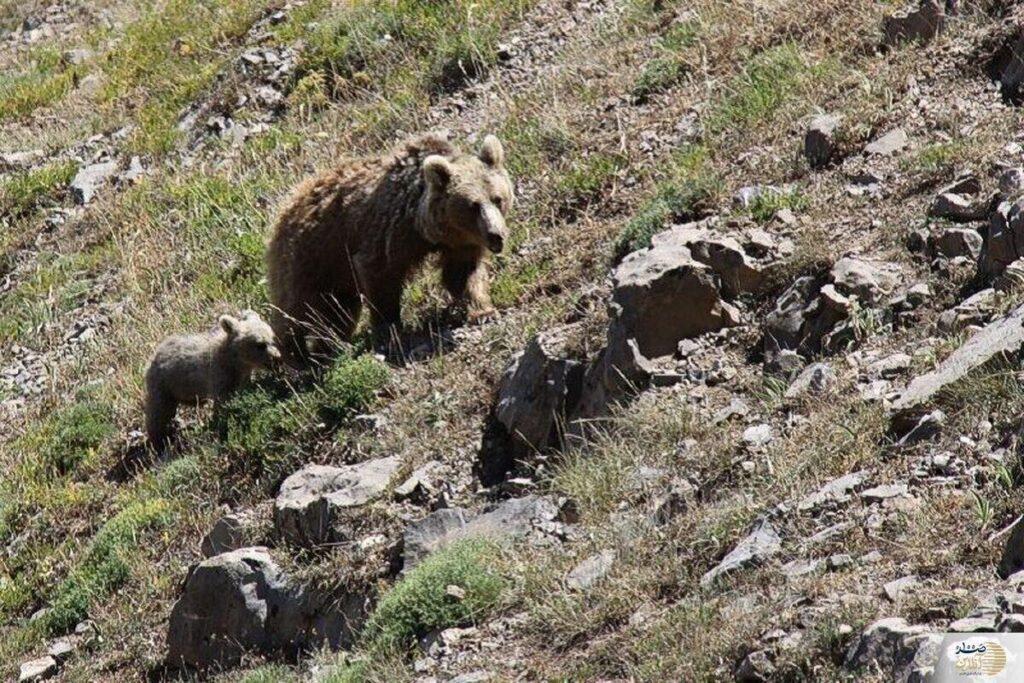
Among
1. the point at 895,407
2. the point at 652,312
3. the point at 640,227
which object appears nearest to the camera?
the point at 895,407

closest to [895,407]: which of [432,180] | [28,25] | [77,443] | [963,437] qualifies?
[963,437]

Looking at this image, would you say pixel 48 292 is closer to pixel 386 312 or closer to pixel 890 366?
pixel 386 312

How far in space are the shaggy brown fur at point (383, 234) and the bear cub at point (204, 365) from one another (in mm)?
295

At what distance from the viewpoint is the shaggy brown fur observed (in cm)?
1048

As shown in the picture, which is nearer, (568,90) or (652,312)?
(652,312)

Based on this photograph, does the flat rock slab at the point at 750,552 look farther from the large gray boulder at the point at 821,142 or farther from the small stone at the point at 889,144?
the large gray boulder at the point at 821,142

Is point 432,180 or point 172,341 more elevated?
point 432,180

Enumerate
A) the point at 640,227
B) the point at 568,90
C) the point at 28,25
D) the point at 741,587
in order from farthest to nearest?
the point at 28,25 < the point at 568,90 < the point at 640,227 < the point at 741,587

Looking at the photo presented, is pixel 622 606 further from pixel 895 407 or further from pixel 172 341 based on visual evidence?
pixel 172 341

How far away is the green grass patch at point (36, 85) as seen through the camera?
63.3 ft

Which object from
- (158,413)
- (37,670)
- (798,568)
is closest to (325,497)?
(37,670)

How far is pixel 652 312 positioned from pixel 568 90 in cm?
518

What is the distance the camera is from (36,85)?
1969cm

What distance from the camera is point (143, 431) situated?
12.2 metres
